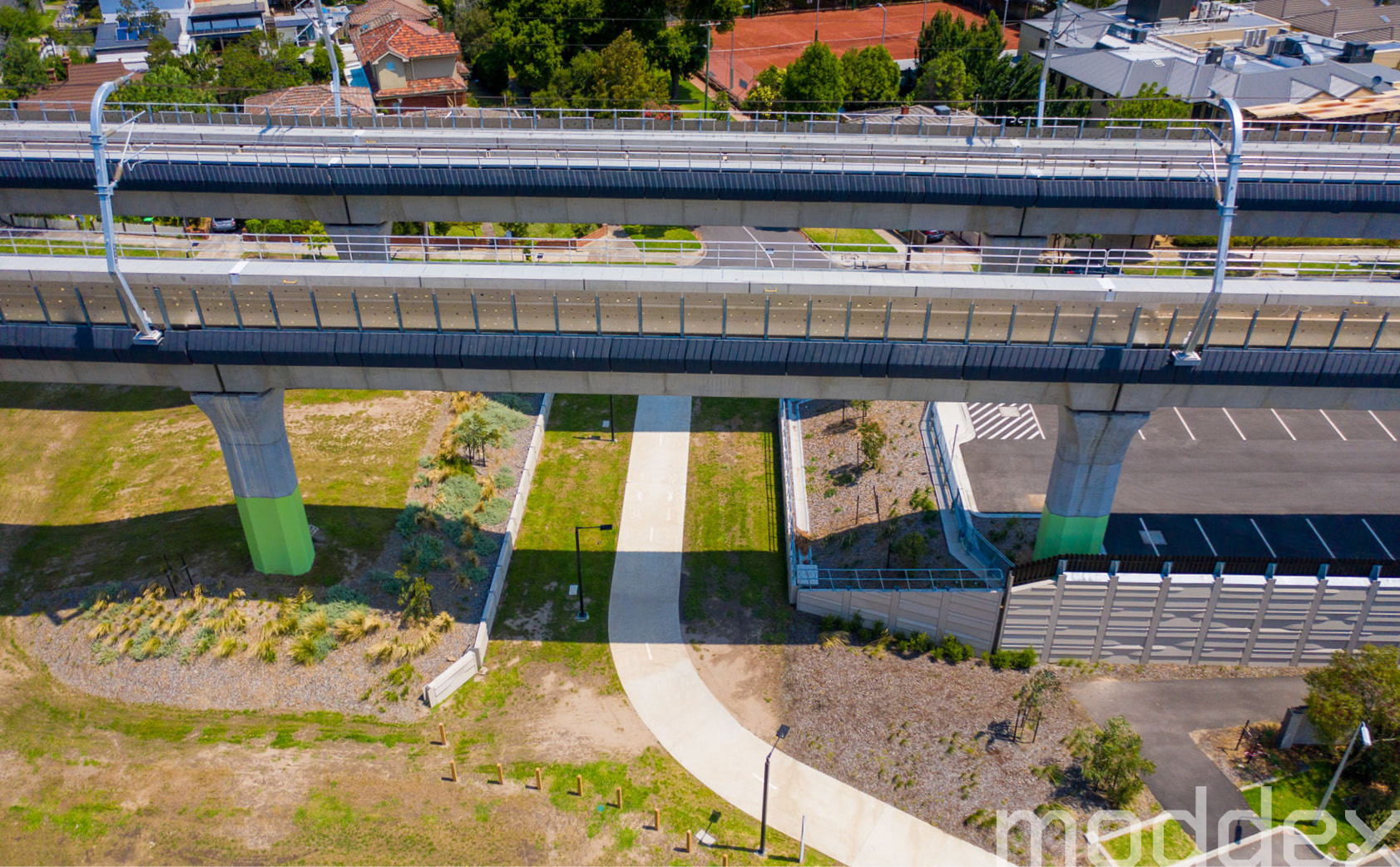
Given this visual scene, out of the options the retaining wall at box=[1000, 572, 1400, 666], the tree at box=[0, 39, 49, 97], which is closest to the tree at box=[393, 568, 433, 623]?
the retaining wall at box=[1000, 572, 1400, 666]

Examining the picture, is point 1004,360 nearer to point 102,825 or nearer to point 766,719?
point 766,719

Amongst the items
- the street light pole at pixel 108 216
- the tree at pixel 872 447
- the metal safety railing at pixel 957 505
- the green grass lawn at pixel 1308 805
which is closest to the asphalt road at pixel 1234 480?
the metal safety railing at pixel 957 505

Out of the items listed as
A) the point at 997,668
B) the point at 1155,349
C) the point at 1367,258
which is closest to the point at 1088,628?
the point at 997,668

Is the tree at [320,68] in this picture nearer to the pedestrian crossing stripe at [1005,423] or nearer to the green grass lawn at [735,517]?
the green grass lawn at [735,517]

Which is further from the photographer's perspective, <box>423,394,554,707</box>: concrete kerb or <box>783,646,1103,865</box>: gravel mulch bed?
<box>423,394,554,707</box>: concrete kerb

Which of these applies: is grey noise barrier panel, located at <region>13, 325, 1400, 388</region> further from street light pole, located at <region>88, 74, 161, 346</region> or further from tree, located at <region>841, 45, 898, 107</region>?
tree, located at <region>841, 45, 898, 107</region>
